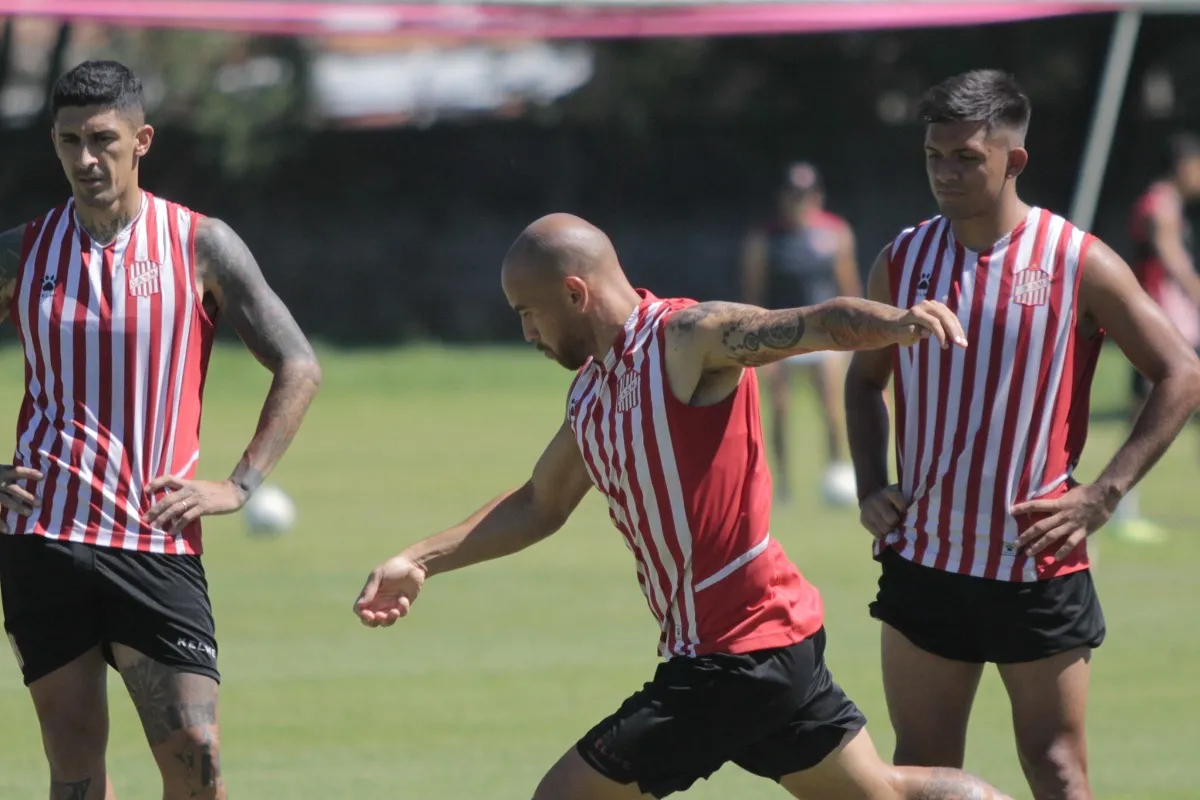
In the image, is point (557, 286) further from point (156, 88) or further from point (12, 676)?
point (156, 88)

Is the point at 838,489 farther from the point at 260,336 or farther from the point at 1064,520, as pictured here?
the point at 260,336

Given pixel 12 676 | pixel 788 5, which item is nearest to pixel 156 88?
pixel 788 5

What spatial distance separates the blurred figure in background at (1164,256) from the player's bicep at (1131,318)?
25.6 ft

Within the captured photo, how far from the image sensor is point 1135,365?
17.8 ft

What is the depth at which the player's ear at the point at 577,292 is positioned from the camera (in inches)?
194

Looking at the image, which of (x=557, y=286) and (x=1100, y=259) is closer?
(x=557, y=286)

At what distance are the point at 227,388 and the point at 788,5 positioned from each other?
→ 38.6 feet

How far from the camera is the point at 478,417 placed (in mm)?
22125

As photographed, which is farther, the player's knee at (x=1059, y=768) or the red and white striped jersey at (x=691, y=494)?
the player's knee at (x=1059, y=768)

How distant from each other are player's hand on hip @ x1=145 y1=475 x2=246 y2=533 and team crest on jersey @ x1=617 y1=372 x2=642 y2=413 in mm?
1368

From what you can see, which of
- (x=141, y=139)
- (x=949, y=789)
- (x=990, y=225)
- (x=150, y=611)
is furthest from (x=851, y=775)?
(x=141, y=139)

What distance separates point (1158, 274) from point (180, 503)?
9661mm

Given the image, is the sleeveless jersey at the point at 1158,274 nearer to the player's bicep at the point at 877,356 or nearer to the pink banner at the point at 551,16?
the pink banner at the point at 551,16

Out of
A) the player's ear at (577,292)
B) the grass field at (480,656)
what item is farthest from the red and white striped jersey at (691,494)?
the grass field at (480,656)
